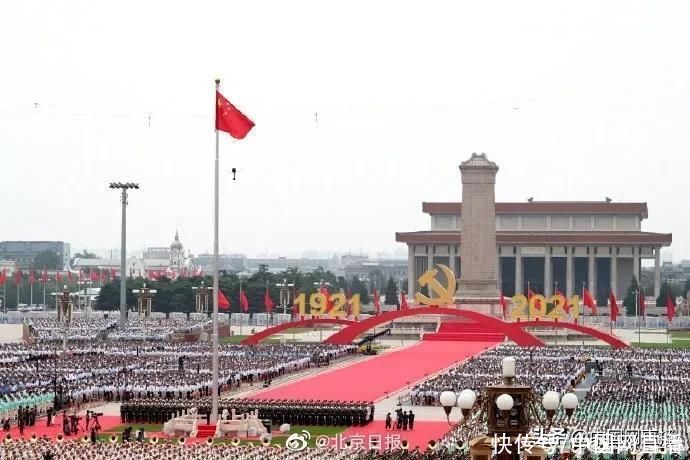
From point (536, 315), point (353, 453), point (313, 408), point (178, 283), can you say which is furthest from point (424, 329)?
point (353, 453)

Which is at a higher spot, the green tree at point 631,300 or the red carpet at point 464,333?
the green tree at point 631,300

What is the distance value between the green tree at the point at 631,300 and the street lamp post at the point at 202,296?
109 feet

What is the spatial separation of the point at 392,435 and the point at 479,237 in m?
49.5

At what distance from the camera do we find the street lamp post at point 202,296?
292 feet

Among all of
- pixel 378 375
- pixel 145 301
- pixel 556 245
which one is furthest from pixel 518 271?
pixel 378 375

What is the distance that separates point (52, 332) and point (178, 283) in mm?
32419

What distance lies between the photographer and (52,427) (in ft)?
119

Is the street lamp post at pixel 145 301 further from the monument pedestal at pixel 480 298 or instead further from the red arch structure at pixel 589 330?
the red arch structure at pixel 589 330

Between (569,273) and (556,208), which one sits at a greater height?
(556,208)

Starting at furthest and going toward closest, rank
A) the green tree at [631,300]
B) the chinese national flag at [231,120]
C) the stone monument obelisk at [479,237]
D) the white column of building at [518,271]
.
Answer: the white column of building at [518,271], the green tree at [631,300], the stone monument obelisk at [479,237], the chinese national flag at [231,120]

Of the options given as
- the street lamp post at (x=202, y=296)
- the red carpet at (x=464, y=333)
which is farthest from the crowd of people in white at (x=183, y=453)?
the street lamp post at (x=202, y=296)

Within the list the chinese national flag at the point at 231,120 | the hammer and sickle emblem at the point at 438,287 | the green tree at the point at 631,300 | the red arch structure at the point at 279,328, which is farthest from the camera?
the green tree at the point at 631,300

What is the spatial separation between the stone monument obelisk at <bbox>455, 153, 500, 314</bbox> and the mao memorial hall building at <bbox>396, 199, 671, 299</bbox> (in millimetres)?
32465

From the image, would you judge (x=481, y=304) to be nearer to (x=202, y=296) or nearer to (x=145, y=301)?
(x=145, y=301)
